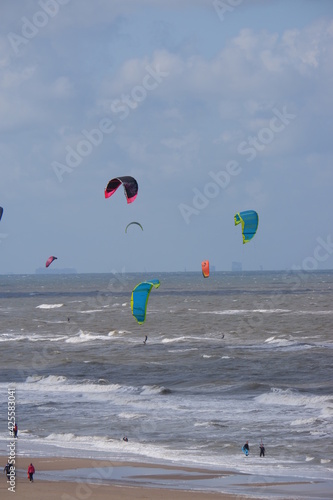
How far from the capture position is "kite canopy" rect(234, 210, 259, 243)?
33588 millimetres

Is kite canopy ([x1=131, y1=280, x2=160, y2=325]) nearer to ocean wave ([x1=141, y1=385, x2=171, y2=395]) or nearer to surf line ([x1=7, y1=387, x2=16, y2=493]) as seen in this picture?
ocean wave ([x1=141, y1=385, x2=171, y2=395])

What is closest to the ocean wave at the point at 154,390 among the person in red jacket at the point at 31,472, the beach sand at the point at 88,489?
the beach sand at the point at 88,489

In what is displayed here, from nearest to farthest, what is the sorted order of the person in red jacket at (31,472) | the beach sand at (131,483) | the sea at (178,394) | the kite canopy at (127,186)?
the beach sand at (131,483) → the person in red jacket at (31,472) → the sea at (178,394) → the kite canopy at (127,186)

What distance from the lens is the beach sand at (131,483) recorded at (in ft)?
61.4

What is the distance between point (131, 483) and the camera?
19.9 meters

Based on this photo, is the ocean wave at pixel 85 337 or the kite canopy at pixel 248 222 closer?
the kite canopy at pixel 248 222

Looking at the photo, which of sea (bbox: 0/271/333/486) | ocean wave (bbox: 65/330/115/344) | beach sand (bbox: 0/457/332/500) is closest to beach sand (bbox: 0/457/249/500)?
beach sand (bbox: 0/457/332/500)

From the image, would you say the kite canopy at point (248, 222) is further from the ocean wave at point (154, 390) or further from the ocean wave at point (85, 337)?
the ocean wave at point (85, 337)

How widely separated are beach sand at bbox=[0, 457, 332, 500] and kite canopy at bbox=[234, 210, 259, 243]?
13.5 meters

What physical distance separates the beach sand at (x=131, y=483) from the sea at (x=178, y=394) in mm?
920

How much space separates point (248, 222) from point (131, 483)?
1592 centimetres

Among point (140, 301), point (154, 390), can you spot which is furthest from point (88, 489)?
point (154, 390)

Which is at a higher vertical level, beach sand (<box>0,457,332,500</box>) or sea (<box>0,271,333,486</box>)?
sea (<box>0,271,333,486</box>)

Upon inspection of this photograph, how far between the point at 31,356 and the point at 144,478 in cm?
2657
